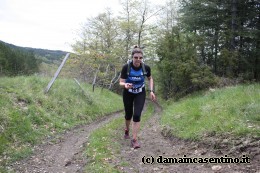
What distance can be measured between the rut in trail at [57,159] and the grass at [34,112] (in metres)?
0.33

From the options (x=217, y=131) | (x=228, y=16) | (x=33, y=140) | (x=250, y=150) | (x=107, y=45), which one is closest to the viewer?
(x=250, y=150)

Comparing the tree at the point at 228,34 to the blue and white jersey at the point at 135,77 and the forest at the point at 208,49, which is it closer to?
the forest at the point at 208,49

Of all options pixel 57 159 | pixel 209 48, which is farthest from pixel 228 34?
pixel 57 159

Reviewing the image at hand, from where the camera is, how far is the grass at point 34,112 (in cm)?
711

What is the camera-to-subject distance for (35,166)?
6.00 meters

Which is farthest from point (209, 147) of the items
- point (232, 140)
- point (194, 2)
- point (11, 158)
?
point (194, 2)

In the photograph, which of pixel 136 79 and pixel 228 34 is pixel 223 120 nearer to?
pixel 136 79

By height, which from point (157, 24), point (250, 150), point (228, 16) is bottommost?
point (250, 150)

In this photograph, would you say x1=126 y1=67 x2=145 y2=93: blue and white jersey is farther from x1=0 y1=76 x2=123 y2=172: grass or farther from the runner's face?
x1=0 y1=76 x2=123 y2=172: grass

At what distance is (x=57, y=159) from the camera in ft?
21.2

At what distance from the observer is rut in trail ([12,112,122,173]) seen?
575cm

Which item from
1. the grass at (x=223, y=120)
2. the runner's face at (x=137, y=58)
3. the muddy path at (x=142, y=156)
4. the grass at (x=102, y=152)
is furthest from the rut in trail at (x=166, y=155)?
the runner's face at (x=137, y=58)

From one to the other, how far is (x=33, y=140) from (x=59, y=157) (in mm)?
1643

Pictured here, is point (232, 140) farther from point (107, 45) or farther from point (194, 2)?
point (107, 45)
